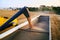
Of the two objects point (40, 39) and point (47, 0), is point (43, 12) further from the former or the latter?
point (40, 39)

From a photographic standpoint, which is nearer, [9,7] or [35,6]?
[9,7]

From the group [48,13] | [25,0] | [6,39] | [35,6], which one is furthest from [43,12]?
[6,39]

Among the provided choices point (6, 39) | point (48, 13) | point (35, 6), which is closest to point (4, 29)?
point (6, 39)

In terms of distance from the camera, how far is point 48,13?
3.27m

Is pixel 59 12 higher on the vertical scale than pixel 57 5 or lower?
lower

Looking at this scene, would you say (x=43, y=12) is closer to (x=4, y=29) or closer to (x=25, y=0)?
(x=25, y=0)

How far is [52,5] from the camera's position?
3305 mm

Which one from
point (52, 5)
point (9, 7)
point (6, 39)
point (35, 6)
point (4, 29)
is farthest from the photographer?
point (52, 5)

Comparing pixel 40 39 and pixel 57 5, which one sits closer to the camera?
pixel 40 39

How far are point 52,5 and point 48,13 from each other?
25cm

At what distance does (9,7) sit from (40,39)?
205 centimetres

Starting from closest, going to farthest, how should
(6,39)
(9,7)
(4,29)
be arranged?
1. (6,39)
2. (4,29)
3. (9,7)

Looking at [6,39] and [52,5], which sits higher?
[52,5]

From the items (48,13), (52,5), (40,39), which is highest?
(52,5)
